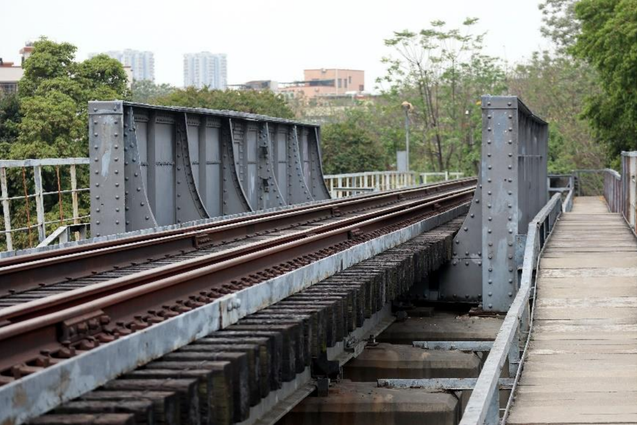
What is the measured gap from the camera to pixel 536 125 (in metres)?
21.7

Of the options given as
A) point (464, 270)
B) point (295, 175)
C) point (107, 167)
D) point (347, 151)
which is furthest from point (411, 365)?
point (347, 151)

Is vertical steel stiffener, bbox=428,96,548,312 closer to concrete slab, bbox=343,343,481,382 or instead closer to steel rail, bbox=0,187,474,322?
concrete slab, bbox=343,343,481,382

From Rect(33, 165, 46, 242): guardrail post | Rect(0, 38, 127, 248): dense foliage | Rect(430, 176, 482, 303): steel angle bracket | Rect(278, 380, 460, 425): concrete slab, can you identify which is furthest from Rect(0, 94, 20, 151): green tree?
Rect(278, 380, 460, 425): concrete slab

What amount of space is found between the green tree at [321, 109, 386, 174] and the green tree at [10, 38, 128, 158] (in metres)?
15.2

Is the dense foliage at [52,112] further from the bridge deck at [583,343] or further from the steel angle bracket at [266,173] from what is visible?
the bridge deck at [583,343]

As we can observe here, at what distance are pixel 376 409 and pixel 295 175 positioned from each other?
14545 millimetres

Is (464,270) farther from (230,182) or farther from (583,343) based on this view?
(230,182)

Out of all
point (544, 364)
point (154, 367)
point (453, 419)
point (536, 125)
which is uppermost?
point (536, 125)

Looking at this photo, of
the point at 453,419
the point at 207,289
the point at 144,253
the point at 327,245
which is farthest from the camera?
the point at 327,245

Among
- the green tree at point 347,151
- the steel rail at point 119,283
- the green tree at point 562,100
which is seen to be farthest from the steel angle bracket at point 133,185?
the green tree at point 562,100

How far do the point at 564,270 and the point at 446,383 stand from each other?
3.96 metres

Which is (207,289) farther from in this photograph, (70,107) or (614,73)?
(614,73)

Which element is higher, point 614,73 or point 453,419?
point 614,73

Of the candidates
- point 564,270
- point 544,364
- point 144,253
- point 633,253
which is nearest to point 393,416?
point 544,364
